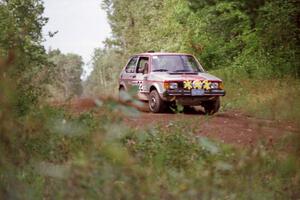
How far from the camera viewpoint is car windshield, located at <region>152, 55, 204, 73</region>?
1359 centimetres

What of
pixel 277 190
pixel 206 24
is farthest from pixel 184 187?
pixel 206 24

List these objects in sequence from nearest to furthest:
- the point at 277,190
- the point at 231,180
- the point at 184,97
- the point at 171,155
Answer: the point at 231,180, the point at 277,190, the point at 171,155, the point at 184,97

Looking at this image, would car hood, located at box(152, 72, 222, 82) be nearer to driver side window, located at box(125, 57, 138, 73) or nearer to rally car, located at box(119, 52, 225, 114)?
rally car, located at box(119, 52, 225, 114)

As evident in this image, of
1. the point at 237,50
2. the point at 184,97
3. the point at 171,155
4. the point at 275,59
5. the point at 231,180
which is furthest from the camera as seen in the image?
the point at 237,50

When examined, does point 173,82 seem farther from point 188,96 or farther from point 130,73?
point 130,73

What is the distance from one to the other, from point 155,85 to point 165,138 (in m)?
6.89

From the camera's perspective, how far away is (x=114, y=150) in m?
3.09

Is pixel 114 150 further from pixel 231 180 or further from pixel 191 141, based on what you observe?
pixel 191 141

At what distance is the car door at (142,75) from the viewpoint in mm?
13508

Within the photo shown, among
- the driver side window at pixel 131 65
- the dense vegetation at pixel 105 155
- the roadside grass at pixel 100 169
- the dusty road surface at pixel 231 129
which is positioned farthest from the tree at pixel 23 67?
the driver side window at pixel 131 65

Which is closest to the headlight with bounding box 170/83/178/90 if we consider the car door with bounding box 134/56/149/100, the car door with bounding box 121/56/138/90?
the car door with bounding box 134/56/149/100

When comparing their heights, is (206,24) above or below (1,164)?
above

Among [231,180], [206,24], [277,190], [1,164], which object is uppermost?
[206,24]

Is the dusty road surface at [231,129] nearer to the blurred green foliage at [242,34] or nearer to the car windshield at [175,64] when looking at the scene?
the car windshield at [175,64]
